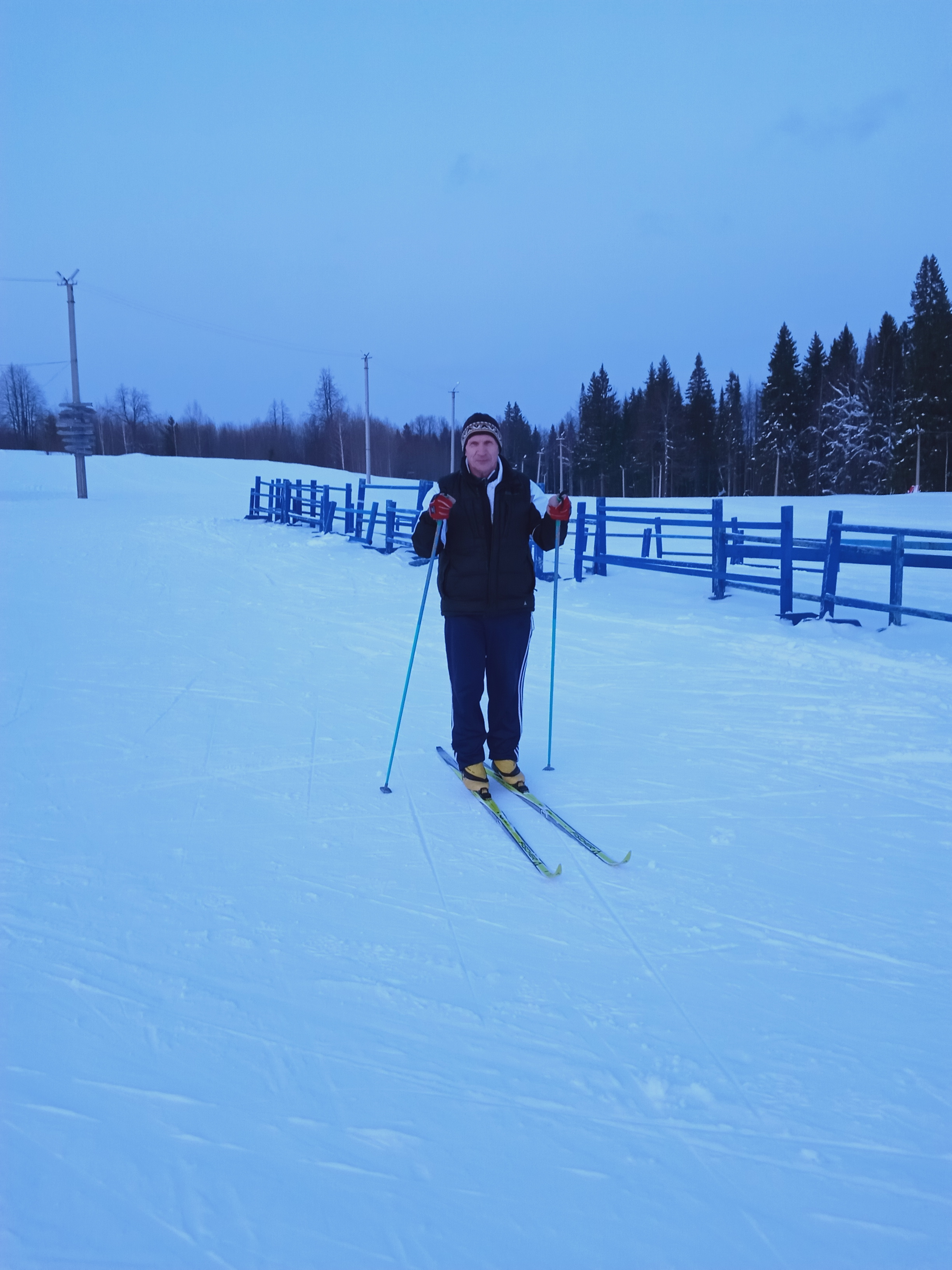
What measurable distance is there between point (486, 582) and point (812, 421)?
5113 cm

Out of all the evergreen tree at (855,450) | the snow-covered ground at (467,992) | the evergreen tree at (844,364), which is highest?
the evergreen tree at (844,364)

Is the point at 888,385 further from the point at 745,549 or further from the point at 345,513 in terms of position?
the point at 745,549

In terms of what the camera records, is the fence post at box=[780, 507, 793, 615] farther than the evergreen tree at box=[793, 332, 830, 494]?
No

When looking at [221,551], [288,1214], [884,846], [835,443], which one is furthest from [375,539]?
[835,443]

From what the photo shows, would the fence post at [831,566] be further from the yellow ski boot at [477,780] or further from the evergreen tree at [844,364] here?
the evergreen tree at [844,364]

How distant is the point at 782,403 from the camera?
48.9m

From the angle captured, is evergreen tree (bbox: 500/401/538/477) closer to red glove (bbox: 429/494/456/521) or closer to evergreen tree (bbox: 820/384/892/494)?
evergreen tree (bbox: 820/384/892/494)

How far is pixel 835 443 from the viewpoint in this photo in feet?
146

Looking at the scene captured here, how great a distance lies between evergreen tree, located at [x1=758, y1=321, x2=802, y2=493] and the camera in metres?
48.7

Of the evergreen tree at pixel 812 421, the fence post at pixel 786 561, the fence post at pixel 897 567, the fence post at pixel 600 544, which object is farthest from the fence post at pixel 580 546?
the evergreen tree at pixel 812 421

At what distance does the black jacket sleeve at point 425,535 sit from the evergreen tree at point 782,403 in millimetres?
47993

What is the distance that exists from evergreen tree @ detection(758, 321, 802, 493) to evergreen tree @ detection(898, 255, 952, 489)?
22.7 feet

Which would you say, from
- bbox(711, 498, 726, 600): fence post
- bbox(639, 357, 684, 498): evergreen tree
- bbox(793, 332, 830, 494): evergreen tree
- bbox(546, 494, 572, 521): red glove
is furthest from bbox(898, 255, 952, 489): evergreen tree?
bbox(546, 494, 572, 521): red glove

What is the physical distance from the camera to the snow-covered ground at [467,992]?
1.77m
